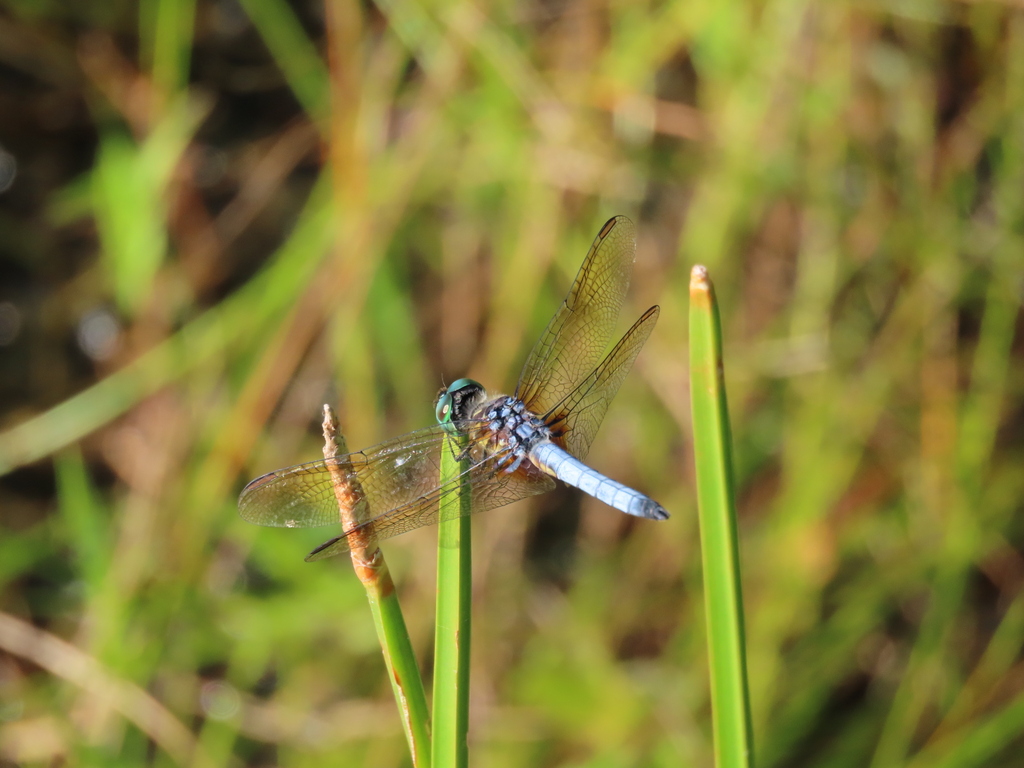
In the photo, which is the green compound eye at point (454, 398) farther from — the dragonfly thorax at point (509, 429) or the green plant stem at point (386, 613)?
the green plant stem at point (386, 613)

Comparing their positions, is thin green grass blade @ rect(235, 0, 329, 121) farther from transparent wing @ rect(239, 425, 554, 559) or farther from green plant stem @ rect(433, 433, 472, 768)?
green plant stem @ rect(433, 433, 472, 768)

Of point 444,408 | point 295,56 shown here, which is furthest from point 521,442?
point 295,56

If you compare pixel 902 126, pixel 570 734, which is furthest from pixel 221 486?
pixel 902 126

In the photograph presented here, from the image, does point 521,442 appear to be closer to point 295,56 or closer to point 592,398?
point 592,398

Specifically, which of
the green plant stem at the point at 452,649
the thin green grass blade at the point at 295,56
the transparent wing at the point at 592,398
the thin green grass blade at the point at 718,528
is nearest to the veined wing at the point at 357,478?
the transparent wing at the point at 592,398

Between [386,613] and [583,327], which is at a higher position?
[583,327]

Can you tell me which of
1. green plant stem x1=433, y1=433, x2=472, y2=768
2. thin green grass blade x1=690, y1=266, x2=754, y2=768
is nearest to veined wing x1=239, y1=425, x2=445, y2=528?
green plant stem x1=433, y1=433, x2=472, y2=768

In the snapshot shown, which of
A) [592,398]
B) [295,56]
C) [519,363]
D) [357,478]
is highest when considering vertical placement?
[295,56]

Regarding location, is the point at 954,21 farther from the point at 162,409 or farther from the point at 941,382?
the point at 162,409
